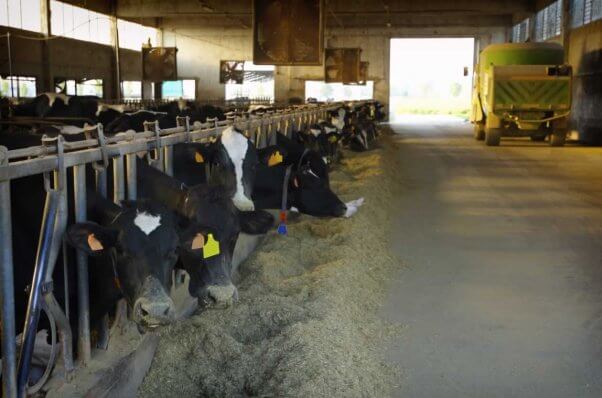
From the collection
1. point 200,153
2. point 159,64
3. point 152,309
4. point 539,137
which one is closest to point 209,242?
point 152,309

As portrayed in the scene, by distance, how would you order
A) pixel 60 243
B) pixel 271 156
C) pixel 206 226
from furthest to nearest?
pixel 271 156 < pixel 206 226 < pixel 60 243

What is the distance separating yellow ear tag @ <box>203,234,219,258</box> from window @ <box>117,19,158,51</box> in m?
32.3

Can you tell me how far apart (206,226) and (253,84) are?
42447mm

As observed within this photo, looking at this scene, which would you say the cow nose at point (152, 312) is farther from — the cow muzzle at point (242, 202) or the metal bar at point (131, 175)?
the cow muzzle at point (242, 202)

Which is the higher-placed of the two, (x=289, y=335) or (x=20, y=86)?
(x=20, y=86)

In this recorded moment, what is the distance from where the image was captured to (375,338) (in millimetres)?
5711

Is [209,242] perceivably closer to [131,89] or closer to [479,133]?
[479,133]

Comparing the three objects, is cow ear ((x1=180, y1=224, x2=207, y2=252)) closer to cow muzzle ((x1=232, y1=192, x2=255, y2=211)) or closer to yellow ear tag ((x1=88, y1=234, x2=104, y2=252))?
yellow ear tag ((x1=88, y1=234, x2=104, y2=252))

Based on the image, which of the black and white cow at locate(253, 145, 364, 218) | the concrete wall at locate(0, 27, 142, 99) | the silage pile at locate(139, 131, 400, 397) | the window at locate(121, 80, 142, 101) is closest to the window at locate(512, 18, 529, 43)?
the concrete wall at locate(0, 27, 142, 99)

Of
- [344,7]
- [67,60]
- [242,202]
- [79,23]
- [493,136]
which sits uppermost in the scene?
[344,7]

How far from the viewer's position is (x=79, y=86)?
3098 centimetres

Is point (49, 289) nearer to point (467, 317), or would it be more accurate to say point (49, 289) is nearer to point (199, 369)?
point (199, 369)

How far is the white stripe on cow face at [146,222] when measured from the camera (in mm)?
3936

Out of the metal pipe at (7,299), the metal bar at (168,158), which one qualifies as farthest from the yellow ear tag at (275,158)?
the metal pipe at (7,299)
